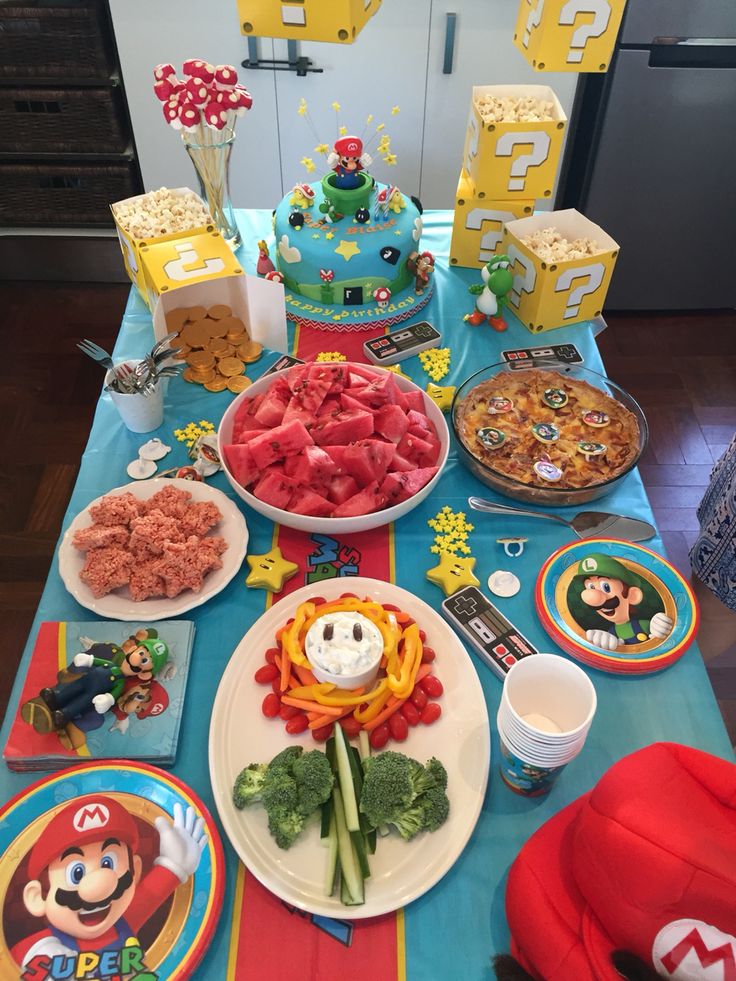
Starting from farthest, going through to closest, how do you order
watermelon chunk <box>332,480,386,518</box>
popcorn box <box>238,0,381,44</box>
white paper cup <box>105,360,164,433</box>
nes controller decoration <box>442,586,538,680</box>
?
white paper cup <box>105,360,164,433</box>, popcorn box <box>238,0,381,44</box>, watermelon chunk <box>332,480,386,518</box>, nes controller decoration <box>442,586,538,680</box>

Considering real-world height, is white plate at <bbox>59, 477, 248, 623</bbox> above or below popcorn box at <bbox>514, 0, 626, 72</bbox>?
below

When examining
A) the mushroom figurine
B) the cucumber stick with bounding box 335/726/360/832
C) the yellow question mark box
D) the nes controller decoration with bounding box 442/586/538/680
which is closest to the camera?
the cucumber stick with bounding box 335/726/360/832

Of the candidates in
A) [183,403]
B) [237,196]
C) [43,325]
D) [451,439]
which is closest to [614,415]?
[451,439]

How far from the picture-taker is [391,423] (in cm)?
155

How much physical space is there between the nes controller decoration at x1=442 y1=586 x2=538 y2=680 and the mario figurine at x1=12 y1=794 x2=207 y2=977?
543mm

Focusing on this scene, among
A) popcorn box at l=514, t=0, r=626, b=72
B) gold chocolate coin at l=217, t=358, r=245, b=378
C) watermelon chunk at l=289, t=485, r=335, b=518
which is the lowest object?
gold chocolate coin at l=217, t=358, r=245, b=378

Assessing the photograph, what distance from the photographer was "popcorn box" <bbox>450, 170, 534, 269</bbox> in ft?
6.91

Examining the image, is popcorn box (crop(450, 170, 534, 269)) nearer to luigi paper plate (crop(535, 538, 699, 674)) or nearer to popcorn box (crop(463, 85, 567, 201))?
popcorn box (crop(463, 85, 567, 201))

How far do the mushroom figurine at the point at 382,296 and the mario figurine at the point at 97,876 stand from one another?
1.38 m

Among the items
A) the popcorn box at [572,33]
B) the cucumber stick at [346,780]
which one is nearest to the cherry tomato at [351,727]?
the cucumber stick at [346,780]

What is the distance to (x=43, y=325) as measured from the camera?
363cm

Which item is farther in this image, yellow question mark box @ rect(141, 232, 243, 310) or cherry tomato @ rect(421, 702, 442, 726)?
yellow question mark box @ rect(141, 232, 243, 310)

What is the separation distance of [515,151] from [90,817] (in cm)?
183

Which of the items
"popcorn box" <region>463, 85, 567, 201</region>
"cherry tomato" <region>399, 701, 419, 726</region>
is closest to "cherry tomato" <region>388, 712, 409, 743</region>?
"cherry tomato" <region>399, 701, 419, 726</region>
